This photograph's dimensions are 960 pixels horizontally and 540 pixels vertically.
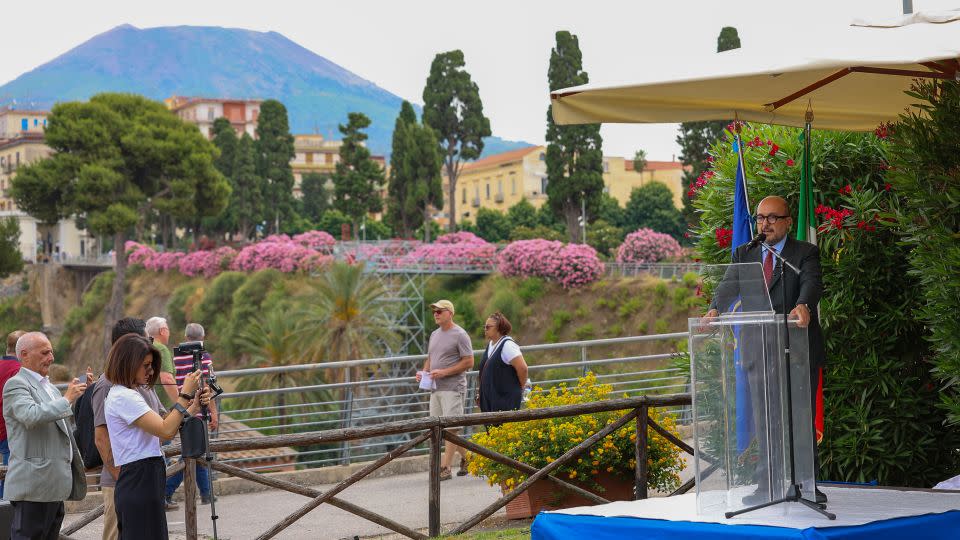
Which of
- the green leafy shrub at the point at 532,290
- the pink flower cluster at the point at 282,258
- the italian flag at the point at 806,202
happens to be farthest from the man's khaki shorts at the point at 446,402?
the pink flower cluster at the point at 282,258

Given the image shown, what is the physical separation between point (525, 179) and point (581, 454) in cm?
8883

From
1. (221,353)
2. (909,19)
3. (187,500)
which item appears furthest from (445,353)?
(221,353)

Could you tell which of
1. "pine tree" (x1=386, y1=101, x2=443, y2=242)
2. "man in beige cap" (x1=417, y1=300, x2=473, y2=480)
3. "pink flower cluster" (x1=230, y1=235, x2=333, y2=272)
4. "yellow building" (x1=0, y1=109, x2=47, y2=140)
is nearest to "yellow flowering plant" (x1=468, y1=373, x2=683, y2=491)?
"man in beige cap" (x1=417, y1=300, x2=473, y2=480)

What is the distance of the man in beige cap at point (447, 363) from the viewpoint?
10.3 metres

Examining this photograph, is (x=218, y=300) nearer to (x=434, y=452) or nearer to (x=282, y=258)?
(x=282, y=258)

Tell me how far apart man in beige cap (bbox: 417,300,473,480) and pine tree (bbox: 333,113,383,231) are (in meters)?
54.5

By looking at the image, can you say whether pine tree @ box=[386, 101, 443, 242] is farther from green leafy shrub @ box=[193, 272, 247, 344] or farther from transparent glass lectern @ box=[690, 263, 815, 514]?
transparent glass lectern @ box=[690, 263, 815, 514]

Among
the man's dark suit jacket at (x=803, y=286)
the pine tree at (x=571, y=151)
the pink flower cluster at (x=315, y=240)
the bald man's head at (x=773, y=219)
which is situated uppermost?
the pine tree at (x=571, y=151)

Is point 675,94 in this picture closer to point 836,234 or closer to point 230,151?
point 836,234

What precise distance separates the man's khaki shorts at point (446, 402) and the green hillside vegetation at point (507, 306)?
19601 mm

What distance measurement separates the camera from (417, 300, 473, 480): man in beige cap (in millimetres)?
10281

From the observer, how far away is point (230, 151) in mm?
72312

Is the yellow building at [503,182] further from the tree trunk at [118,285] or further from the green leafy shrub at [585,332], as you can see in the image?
the green leafy shrub at [585,332]

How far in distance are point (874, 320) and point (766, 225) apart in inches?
47.9
